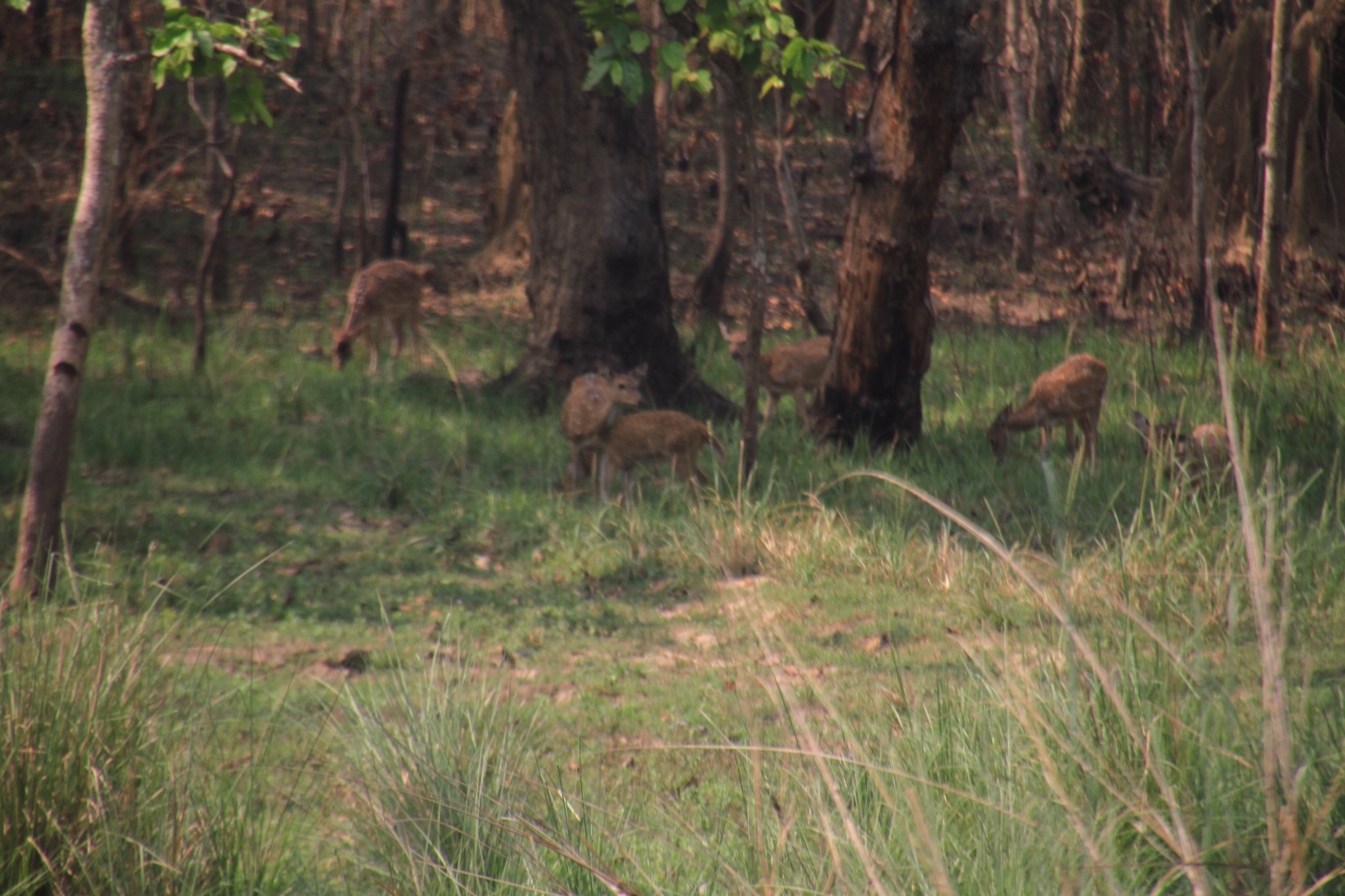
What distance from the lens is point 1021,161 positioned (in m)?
15.8

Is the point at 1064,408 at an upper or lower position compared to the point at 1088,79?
lower

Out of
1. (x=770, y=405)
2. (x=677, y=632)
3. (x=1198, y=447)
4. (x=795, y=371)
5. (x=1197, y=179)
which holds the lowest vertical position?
(x=677, y=632)

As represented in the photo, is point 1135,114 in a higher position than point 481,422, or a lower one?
higher

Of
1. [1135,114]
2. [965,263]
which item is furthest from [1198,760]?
[1135,114]

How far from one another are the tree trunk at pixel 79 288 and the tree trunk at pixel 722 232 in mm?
8280

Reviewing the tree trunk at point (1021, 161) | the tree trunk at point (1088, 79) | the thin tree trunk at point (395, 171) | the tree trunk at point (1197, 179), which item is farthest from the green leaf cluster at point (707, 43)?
the tree trunk at point (1088, 79)

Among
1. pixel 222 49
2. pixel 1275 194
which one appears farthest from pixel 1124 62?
pixel 222 49

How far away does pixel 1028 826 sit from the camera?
2473mm

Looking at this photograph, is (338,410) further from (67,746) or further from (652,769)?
(67,746)

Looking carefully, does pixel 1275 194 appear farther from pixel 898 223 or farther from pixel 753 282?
pixel 753 282

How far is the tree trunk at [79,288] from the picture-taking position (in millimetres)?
5672

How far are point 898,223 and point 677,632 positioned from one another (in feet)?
12.3

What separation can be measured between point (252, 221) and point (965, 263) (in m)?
9.15

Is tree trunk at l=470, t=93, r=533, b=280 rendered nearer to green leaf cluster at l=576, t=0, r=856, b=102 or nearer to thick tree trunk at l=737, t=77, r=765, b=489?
thick tree trunk at l=737, t=77, r=765, b=489
